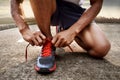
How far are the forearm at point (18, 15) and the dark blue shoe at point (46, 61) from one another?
0.65 feet

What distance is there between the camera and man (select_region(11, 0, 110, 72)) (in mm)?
1649

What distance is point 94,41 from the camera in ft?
6.36

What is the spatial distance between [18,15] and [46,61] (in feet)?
1.46

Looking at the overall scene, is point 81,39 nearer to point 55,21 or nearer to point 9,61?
point 55,21

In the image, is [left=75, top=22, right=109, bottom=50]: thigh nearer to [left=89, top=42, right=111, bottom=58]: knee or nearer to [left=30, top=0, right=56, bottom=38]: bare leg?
[left=89, top=42, right=111, bottom=58]: knee

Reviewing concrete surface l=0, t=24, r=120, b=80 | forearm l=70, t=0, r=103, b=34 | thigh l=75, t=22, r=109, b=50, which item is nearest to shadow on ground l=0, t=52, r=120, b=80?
concrete surface l=0, t=24, r=120, b=80

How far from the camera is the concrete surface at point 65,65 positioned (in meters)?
1.61

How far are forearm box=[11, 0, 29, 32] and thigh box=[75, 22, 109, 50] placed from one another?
43cm

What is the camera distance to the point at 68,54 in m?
2.02

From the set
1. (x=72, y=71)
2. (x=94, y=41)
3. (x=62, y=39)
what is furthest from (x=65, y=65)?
(x=94, y=41)

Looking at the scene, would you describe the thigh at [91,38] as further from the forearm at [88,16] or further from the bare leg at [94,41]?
the forearm at [88,16]

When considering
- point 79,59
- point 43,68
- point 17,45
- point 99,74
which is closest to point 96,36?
point 79,59

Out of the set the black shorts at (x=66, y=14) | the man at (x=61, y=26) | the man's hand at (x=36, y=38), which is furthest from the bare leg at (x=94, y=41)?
the man's hand at (x=36, y=38)

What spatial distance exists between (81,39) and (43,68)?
527mm
